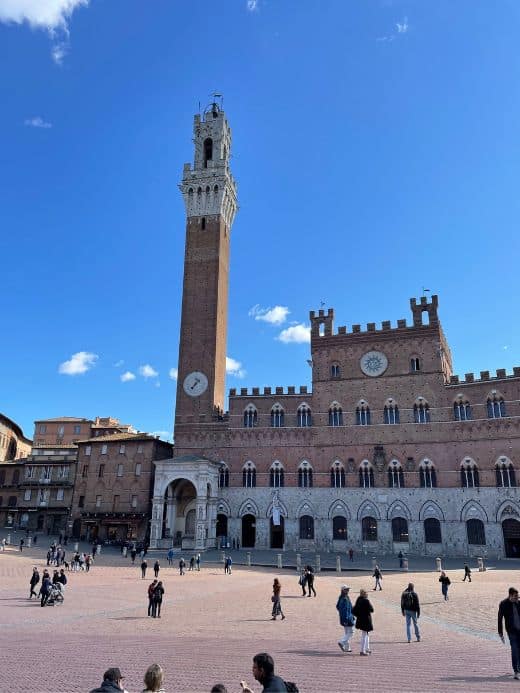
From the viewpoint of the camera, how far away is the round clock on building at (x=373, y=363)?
162 feet

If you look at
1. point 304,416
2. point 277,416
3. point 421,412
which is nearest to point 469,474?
point 421,412

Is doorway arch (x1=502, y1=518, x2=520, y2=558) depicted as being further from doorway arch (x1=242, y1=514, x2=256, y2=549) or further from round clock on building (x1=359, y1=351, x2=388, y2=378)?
doorway arch (x1=242, y1=514, x2=256, y2=549)

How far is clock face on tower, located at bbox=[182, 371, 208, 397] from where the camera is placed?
5262 cm

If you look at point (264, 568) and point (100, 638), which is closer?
point (100, 638)

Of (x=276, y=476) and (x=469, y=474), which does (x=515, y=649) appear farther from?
(x=276, y=476)

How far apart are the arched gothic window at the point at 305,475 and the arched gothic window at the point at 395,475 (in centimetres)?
716

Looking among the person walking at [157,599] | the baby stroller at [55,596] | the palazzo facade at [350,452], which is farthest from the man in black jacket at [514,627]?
the palazzo facade at [350,452]

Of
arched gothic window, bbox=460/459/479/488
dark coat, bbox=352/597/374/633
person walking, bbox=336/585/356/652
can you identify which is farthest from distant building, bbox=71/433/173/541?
dark coat, bbox=352/597/374/633

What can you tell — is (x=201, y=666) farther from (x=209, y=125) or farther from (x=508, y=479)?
(x=209, y=125)

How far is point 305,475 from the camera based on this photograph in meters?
48.5

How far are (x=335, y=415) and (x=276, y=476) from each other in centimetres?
793

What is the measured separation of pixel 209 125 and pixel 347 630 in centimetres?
6164

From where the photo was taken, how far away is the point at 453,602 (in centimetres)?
2030

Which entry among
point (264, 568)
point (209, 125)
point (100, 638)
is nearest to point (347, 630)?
point (100, 638)
